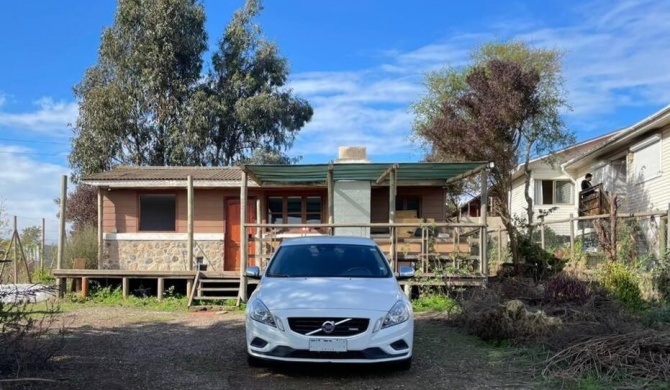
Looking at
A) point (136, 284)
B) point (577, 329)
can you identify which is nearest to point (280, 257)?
point (577, 329)

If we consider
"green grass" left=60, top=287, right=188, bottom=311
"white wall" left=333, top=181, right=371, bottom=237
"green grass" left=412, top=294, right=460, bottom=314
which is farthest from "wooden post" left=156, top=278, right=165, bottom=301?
"green grass" left=412, top=294, right=460, bottom=314

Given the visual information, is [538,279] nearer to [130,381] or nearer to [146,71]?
[130,381]

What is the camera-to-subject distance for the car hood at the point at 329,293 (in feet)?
20.5

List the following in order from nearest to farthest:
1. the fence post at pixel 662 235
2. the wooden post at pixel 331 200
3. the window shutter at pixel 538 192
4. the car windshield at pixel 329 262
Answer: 1. the car windshield at pixel 329 262
2. the fence post at pixel 662 235
3. the wooden post at pixel 331 200
4. the window shutter at pixel 538 192

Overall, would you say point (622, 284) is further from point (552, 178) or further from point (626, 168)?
point (552, 178)

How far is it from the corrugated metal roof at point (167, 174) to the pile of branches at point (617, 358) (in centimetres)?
1099

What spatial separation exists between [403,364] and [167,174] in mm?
12059

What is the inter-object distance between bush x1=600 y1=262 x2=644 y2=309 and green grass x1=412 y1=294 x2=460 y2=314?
117 inches

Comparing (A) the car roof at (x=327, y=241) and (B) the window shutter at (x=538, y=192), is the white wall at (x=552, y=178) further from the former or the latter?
(A) the car roof at (x=327, y=241)

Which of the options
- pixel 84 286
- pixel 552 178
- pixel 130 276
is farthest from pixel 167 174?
pixel 552 178

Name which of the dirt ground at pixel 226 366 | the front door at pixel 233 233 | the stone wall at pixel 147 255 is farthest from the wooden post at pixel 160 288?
the dirt ground at pixel 226 366

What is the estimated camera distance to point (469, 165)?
487 inches

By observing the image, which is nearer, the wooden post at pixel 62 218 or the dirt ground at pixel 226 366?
the dirt ground at pixel 226 366

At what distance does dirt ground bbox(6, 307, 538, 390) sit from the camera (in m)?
6.17
